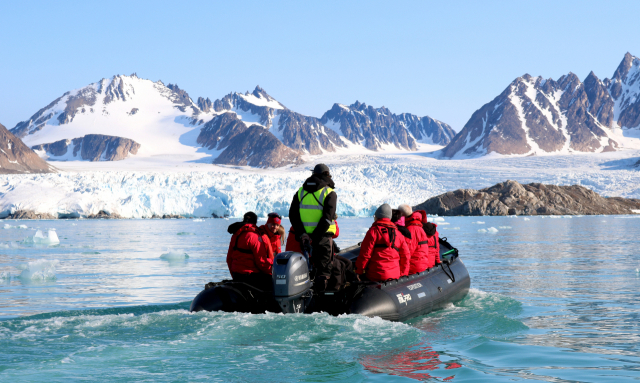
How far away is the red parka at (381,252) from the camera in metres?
7.96

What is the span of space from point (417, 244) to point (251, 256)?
9.18 ft

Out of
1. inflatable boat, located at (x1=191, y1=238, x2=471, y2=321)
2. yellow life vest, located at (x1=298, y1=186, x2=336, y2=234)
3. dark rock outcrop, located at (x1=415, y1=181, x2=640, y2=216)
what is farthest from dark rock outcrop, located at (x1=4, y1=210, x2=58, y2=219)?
yellow life vest, located at (x1=298, y1=186, x2=336, y2=234)

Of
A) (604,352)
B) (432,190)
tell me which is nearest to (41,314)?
(604,352)

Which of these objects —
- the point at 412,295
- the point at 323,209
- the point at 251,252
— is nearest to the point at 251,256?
the point at 251,252

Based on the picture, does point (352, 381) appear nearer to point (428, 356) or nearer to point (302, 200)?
point (428, 356)

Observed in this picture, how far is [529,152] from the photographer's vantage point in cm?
18000

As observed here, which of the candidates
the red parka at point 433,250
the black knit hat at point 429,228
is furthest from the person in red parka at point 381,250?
the red parka at point 433,250

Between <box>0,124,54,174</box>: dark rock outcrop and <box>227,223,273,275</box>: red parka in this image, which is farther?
<box>0,124,54,174</box>: dark rock outcrop

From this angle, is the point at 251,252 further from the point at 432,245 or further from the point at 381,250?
the point at 432,245

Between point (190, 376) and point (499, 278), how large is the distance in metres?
10.1

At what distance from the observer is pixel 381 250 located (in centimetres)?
811

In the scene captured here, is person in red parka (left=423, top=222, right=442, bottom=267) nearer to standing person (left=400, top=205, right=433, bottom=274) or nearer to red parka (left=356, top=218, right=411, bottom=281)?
standing person (left=400, top=205, right=433, bottom=274)

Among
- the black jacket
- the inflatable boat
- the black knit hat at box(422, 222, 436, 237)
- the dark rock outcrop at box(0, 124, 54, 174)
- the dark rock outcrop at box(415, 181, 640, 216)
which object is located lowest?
the dark rock outcrop at box(415, 181, 640, 216)

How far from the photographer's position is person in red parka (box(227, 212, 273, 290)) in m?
8.21
